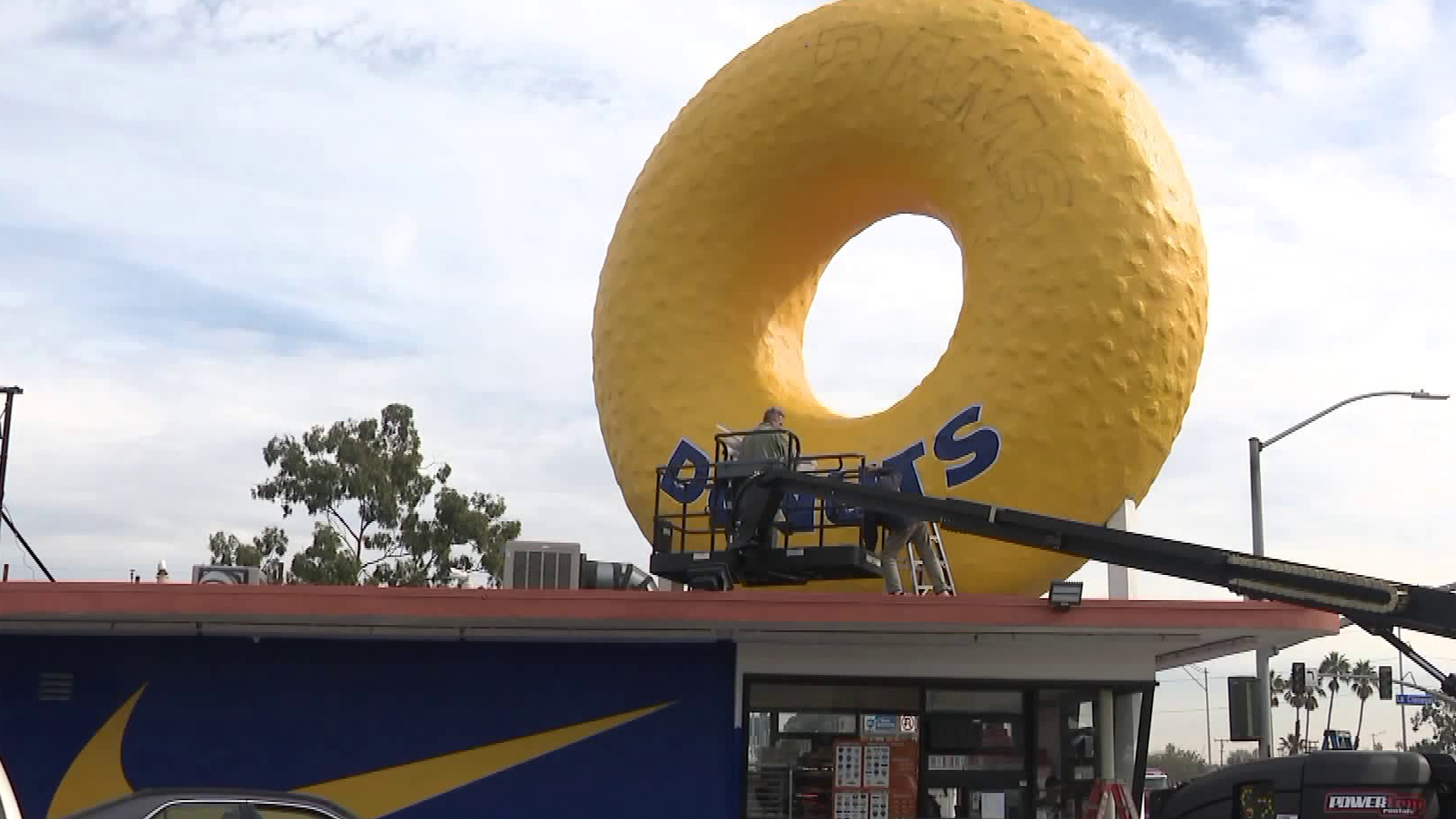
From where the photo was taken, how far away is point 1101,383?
45.2 ft

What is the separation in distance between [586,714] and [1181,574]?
606cm

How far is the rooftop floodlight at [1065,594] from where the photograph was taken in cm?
1191

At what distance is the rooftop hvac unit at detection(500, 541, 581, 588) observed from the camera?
49.8 feet

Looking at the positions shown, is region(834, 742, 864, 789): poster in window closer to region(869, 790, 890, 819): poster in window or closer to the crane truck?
region(869, 790, 890, 819): poster in window

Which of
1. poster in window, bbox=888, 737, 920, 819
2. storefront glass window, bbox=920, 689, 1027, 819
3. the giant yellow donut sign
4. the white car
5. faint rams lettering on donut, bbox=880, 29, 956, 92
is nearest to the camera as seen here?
the white car

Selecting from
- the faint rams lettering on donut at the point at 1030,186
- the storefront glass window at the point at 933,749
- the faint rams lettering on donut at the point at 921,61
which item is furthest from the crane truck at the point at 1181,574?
the faint rams lettering on donut at the point at 921,61

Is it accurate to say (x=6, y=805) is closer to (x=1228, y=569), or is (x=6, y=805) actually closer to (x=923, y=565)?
(x=1228, y=569)

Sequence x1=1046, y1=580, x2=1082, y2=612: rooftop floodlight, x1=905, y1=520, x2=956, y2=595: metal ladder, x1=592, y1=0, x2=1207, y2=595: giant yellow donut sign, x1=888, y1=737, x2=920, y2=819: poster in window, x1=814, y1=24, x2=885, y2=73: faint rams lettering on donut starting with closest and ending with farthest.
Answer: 1. x1=1046, y1=580, x2=1082, y2=612: rooftop floodlight
2. x1=905, y1=520, x2=956, y2=595: metal ladder
3. x1=888, y1=737, x2=920, y2=819: poster in window
4. x1=592, y1=0, x2=1207, y2=595: giant yellow donut sign
5. x1=814, y1=24, x2=885, y2=73: faint rams lettering on donut

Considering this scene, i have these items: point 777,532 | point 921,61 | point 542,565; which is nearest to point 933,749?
point 777,532

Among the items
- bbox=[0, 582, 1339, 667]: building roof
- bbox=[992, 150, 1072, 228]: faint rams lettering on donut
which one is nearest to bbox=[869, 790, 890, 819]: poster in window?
bbox=[0, 582, 1339, 667]: building roof

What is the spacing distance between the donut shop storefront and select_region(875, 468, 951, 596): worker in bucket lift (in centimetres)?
51

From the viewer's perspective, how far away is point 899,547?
1265cm

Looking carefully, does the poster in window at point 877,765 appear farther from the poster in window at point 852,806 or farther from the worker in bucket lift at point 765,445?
the worker in bucket lift at point 765,445

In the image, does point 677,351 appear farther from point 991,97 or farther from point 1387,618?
point 1387,618
